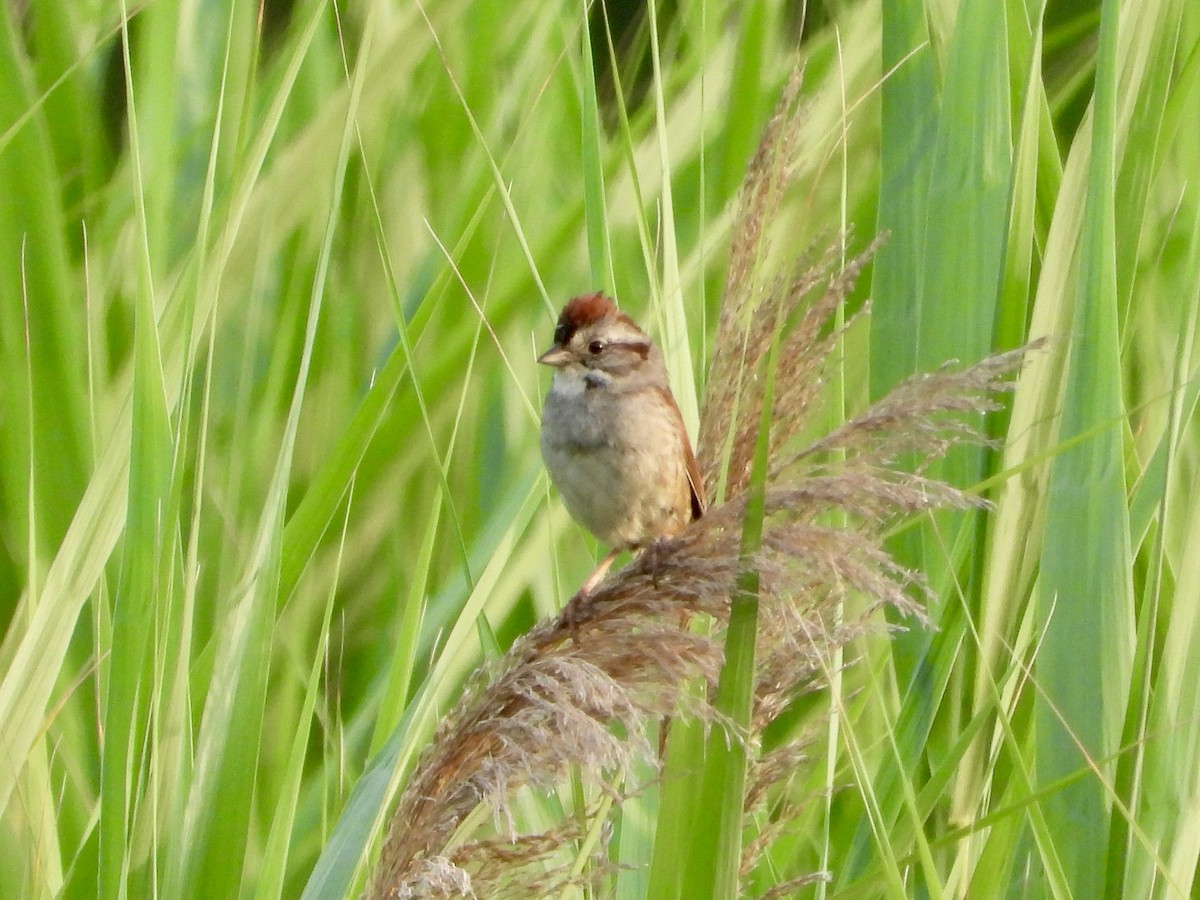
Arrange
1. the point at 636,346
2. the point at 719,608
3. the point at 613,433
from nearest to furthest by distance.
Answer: the point at 719,608 < the point at 613,433 < the point at 636,346

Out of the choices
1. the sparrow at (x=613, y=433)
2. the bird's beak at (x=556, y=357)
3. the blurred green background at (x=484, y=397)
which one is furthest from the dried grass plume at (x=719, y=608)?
the bird's beak at (x=556, y=357)

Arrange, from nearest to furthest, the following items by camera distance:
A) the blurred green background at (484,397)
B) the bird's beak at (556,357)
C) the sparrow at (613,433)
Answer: the blurred green background at (484,397) → the sparrow at (613,433) → the bird's beak at (556,357)

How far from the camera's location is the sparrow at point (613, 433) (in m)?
2.05

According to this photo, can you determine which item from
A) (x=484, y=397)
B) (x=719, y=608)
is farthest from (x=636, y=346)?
(x=719, y=608)

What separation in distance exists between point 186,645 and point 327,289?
96cm

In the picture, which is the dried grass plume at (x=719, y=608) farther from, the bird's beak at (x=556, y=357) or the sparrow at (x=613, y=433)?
the bird's beak at (x=556, y=357)

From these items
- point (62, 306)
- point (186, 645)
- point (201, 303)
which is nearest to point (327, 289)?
point (62, 306)

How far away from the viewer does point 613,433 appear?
2148 mm

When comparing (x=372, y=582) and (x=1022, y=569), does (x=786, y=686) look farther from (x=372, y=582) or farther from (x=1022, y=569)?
(x=372, y=582)

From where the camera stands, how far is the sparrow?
2.05 meters

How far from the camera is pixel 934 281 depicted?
1.51 meters

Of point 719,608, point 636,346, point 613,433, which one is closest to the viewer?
point 719,608

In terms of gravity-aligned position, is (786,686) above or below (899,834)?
above

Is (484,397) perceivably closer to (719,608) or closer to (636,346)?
(636,346)
